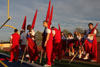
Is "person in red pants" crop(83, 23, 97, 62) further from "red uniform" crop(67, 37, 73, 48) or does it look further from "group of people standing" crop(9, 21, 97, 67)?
"red uniform" crop(67, 37, 73, 48)

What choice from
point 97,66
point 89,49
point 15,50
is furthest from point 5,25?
point 97,66

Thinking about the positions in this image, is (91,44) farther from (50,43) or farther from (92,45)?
(50,43)

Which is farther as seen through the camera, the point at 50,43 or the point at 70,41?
the point at 70,41

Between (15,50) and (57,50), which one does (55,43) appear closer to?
(57,50)

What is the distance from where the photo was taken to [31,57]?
817 centimetres

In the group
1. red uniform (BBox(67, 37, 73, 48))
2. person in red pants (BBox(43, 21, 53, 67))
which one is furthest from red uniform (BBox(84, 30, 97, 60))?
red uniform (BBox(67, 37, 73, 48))

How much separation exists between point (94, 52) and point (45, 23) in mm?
3130

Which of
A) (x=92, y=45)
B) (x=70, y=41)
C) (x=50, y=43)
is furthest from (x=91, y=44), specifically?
(x=70, y=41)

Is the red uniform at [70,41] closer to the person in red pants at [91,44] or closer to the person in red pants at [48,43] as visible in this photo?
the person in red pants at [91,44]

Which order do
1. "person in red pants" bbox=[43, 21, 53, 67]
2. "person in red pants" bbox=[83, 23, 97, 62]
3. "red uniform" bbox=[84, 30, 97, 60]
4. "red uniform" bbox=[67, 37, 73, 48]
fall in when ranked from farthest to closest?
"red uniform" bbox=[67, 37, 73, 48] < "red uniform" bbox=[84, 30, 97, 60] < "person in red pants" bbox=[83, 23, 97, 62] < "person in red pants" bbox=[43, 21, 53, 67]

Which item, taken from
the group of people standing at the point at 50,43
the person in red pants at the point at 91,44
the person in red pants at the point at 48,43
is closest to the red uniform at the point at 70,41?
the group of people standing at the point at 50,43

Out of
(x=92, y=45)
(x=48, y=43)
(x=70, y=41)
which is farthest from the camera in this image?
(x=70, y=41)

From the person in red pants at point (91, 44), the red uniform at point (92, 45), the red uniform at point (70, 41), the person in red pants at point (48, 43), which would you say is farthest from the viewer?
the red uniform at point (70, 41)

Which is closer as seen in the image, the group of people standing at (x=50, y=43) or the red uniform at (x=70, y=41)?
the group of people standing at (x=50, y=43)
